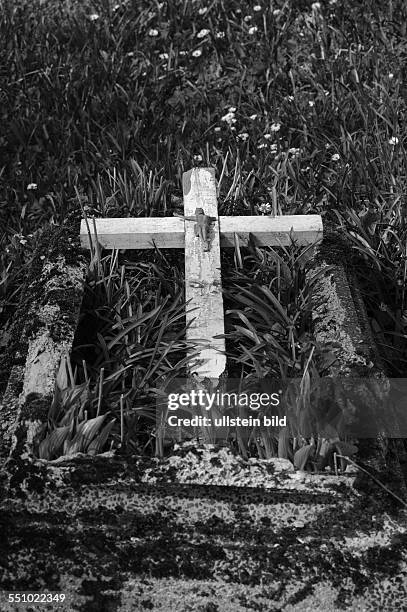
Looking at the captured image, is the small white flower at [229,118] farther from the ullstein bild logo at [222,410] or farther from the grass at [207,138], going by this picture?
the ullstein bild logo at [222,410]

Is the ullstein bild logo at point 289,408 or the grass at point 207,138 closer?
the ullstein bild logo at point 289,408

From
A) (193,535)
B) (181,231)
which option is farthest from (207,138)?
(193,535)

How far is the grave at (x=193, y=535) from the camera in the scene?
6.61ft

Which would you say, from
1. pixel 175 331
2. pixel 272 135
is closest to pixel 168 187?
pixel 272 135

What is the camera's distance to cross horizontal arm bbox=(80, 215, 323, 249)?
290 centimetres

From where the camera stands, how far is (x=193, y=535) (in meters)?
2.06

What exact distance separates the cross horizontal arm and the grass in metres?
0.07

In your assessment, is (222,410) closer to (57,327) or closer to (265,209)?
(57,327)

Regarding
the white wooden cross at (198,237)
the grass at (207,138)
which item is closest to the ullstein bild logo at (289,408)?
the grass at (207,138)

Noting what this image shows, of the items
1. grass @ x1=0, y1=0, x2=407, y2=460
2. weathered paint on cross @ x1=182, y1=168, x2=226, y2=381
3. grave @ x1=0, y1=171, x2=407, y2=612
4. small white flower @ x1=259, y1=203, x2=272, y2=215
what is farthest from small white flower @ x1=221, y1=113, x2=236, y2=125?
grave @ x1=0, y1=171, x2=407, y2=612

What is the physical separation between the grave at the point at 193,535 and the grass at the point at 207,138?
13.5 inches

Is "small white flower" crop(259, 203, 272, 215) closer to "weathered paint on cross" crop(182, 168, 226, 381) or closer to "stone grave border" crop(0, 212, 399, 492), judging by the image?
"weathered paint on cross" crop(182, 168, 226, 381)

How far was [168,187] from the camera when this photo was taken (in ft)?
11.9

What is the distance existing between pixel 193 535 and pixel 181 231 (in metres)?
1.17
